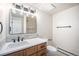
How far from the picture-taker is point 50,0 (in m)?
1.34

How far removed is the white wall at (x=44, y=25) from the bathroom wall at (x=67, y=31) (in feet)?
0.22

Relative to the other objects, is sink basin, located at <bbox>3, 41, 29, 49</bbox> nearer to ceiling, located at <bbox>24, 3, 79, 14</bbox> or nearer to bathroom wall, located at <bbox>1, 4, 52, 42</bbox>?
bathroom wall, located at <bbox>1, 4, 52, 42</bbox>

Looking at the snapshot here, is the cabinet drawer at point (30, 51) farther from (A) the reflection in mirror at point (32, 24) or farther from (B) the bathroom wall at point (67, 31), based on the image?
(B) the bathroom wall at point (67, 31)

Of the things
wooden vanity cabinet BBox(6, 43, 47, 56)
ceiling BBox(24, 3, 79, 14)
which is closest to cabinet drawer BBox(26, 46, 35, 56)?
wooden vanity cabinet BBox(6, 43, 47, 56)

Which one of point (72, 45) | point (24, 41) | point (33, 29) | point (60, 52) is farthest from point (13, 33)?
point (72, 45)

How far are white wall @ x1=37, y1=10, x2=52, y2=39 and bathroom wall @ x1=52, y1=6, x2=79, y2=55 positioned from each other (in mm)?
66

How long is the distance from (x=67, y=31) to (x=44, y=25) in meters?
0.37

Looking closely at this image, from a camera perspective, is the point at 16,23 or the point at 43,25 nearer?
the point at 16,23

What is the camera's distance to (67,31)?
1374 millimetres

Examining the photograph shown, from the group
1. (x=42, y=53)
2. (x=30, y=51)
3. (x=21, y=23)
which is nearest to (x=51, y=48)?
(x=42, y=53)

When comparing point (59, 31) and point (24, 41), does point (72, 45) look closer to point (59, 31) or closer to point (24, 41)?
point (59, 31)

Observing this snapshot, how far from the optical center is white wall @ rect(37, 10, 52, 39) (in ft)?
4.53

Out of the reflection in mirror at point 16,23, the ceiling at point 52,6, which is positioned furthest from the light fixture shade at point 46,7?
the reflection in mirror at point 16,23

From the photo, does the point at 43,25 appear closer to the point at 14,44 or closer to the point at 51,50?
the point at 51,50
